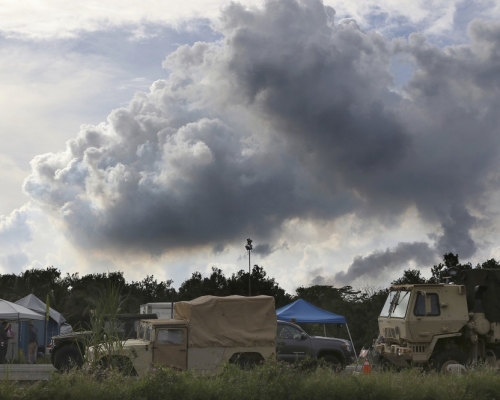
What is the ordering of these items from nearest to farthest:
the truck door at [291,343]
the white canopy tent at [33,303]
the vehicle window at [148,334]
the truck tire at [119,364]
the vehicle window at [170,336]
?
the truck tire at [119,364], the vehicle window at [170,336], the vehicle window at [148,334], the truck door at [291,343], the white canopy tent at [33,303]

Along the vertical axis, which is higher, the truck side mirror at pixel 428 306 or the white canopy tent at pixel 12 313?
the white canopy tent at pixel 12 313

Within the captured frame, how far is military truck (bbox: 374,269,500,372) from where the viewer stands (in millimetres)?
20000

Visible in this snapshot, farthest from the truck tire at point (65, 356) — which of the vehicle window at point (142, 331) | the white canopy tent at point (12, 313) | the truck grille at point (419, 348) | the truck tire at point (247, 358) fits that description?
the truck grille at point (419, 348)

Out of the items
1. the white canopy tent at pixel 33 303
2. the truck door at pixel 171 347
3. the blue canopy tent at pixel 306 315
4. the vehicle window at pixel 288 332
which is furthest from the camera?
the white canopy tent at pixel 33 303

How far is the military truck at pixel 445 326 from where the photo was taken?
20.0 m

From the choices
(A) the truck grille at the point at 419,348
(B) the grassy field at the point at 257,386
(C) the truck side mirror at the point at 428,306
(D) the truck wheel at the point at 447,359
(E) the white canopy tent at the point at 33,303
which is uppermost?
(E) the white canopy tent at the point at 33,303

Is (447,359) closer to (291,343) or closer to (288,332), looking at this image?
(291,343)

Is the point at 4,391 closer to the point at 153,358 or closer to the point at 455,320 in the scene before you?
the point at 153,358

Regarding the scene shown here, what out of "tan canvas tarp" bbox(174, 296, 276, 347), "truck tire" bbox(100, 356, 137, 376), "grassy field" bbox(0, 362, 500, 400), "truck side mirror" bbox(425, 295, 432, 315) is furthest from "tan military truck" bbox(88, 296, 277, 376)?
"grassy field" bbox(0, 362, 500, 400)

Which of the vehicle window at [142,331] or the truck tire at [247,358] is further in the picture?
the vehicle window at [142,331]

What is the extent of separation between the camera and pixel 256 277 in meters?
64.1

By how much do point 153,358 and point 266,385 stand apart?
615 centimetres

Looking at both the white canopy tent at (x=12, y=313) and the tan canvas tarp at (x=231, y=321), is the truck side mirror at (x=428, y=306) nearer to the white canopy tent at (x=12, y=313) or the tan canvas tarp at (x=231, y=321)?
Result: the tan canvas tarp at (x=231, y=321)

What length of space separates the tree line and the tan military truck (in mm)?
18627
